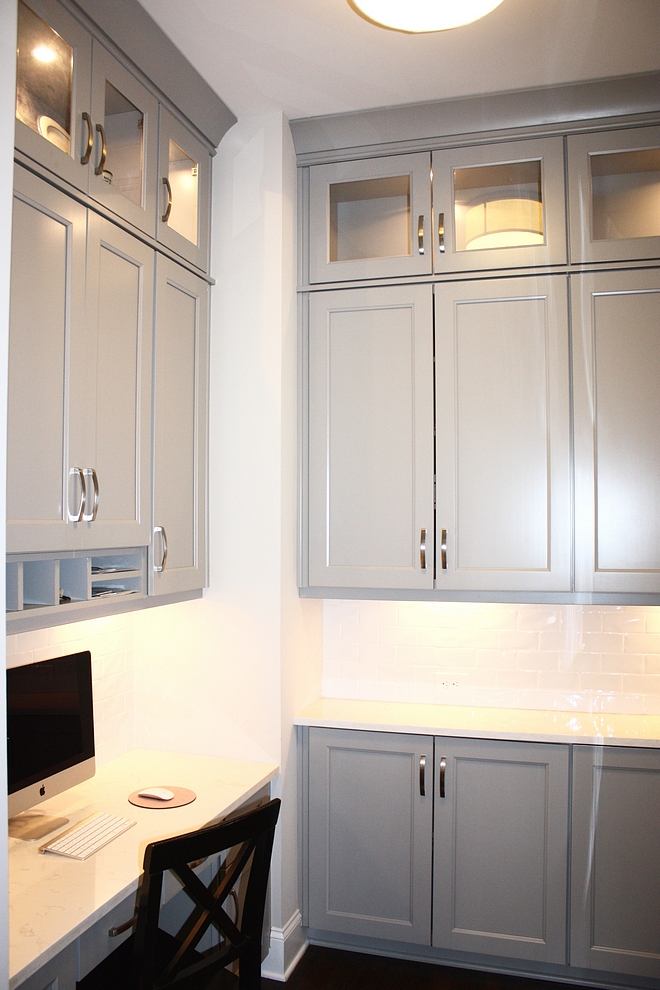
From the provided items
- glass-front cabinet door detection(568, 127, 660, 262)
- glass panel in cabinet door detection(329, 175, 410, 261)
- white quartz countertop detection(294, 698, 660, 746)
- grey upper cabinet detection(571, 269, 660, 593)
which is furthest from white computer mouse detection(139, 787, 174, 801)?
glass-front cabinet door detection(568, 127, 660, 262)

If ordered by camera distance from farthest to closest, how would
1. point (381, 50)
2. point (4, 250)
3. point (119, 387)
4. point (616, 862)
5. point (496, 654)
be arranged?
1. point (496, 654)
2. point (616, 862)
3. point (381, 50)
4. point (119, 387)
5. point (4, 250)

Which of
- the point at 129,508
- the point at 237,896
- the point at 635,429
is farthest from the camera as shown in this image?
the point at 635,429

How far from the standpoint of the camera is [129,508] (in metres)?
2.01

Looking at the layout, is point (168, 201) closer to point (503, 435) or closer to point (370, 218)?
point (370, 218)

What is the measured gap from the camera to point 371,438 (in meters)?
2.56

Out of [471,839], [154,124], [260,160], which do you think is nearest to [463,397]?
[260,160]

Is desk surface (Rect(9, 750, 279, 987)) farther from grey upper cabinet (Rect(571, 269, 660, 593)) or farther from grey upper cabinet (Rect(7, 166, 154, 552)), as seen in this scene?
grey upper cabinet (Rect(571, 269, 660, 593))

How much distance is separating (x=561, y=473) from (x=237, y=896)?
1.56 meters

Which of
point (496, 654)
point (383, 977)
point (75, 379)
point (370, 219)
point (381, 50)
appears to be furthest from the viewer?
point (496, 654)

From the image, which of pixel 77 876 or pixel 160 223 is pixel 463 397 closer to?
pixel 160 223

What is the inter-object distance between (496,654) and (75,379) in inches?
70.3

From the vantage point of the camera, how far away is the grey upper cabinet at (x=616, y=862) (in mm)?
2254

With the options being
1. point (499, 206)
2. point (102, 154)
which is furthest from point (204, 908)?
point (499, 206)

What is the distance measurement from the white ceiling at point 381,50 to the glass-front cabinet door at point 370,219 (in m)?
0.21
